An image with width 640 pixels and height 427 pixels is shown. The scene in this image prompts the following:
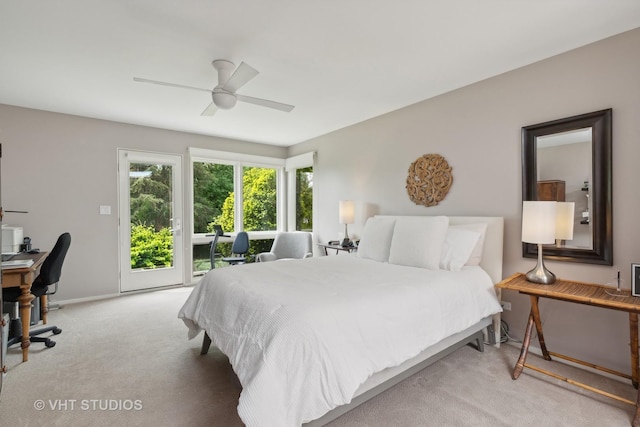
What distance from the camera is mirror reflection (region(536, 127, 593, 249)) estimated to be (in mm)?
2312

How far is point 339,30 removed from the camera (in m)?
2.12

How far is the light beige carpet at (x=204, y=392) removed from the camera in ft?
5.77

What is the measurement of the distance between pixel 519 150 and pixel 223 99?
2.66 m

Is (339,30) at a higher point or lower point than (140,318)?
higher

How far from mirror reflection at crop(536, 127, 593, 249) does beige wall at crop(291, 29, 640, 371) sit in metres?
0.15

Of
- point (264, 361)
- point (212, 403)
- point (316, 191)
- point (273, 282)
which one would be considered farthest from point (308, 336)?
point (316, 191)

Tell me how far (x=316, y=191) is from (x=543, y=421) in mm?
4047

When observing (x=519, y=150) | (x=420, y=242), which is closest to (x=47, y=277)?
(x=420, y=242)

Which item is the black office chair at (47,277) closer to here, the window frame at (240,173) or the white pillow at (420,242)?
the window frame at (240,173)

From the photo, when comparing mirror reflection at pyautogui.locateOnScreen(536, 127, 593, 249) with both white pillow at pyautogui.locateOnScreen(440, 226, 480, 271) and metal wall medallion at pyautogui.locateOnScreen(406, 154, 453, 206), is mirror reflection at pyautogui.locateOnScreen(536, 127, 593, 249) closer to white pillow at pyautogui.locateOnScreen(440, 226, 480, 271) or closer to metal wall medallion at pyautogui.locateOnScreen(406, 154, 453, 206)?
white pillow at pyautogui.locateOnScreen(440, 226, 480, 271)

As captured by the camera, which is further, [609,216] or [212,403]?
[609,216]

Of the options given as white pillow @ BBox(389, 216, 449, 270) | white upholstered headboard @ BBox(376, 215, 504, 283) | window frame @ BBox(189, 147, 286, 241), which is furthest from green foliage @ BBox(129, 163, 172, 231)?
white upholstered headboard @ BBox(376, 215, 504, 283)

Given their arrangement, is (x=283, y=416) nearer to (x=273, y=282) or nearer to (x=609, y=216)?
(x=273, y=282)

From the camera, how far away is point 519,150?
2.67 metres
